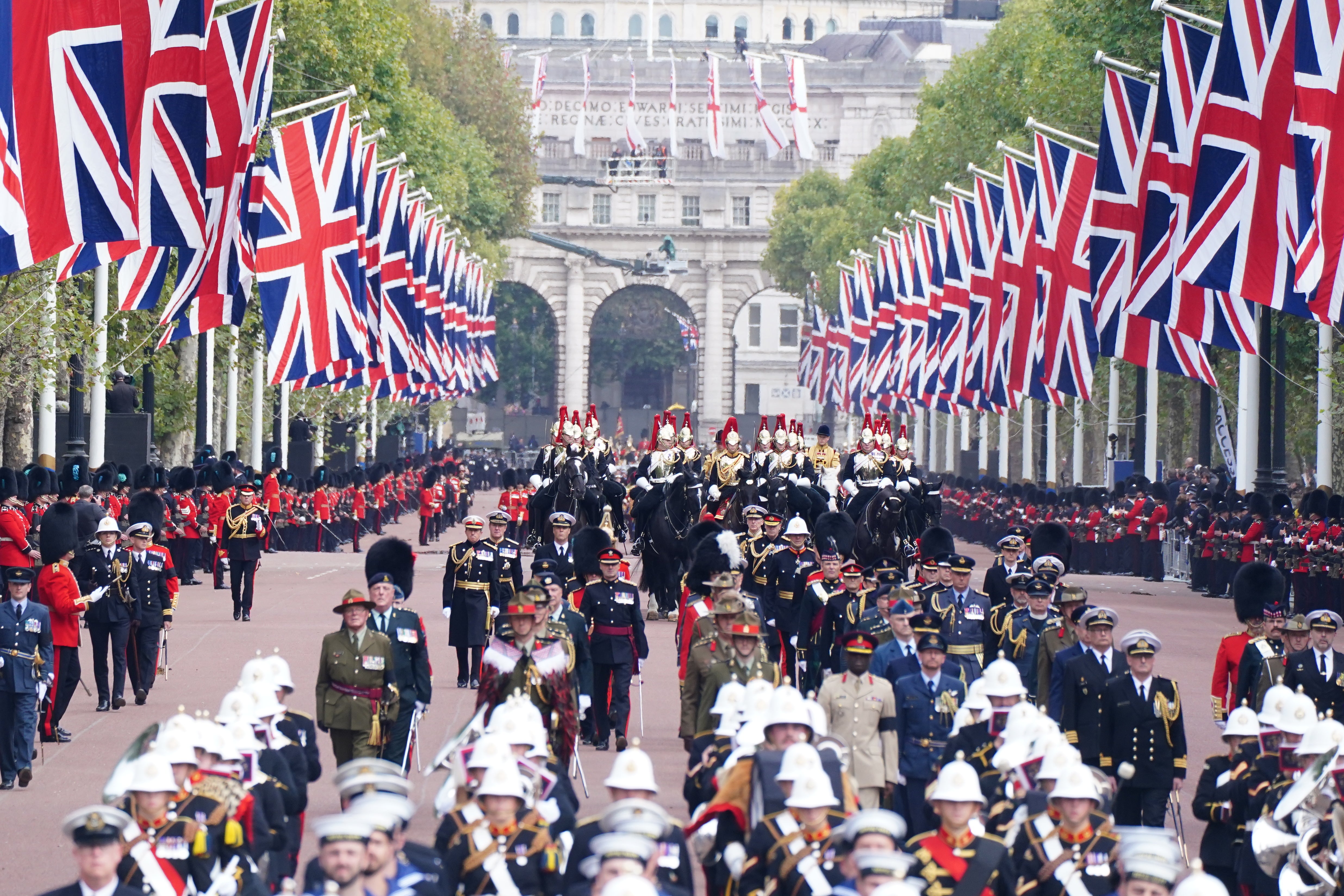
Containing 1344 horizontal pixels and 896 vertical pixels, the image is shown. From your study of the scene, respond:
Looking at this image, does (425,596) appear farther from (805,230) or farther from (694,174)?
(694,174)

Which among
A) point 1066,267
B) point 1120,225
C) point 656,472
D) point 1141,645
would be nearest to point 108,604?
point 1141,645

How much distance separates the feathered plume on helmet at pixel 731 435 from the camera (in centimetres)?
2839

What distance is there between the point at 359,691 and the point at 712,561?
5487 millimetres

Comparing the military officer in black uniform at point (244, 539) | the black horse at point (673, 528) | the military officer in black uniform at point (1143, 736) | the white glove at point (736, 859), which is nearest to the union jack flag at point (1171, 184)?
the black horse at point (673, 528)

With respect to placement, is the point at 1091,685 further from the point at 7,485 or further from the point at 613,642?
the point at 7,485

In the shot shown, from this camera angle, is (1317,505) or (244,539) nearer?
(244,539)

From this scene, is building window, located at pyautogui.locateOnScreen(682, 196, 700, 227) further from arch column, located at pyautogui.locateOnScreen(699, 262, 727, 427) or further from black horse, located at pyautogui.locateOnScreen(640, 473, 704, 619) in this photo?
black horse, located at pyautogui.locateOnScreen(640, 473, 704, 619)

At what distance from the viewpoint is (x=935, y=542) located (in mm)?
22219

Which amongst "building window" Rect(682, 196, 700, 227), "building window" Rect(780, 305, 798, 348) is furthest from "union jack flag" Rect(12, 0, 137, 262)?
"building window" Rect(780, 305, 798, 348)

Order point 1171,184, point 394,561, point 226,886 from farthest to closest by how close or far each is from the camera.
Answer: point 1171,184 → point 394,561 → point 226,886

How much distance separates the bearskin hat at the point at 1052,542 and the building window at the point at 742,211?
89148mm

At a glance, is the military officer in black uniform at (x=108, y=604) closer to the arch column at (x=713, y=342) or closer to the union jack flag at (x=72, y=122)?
the union jack flag at (x=72, y=122)

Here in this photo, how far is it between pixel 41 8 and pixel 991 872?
13.2 m

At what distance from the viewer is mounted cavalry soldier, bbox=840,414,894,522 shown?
2902 centimetres
